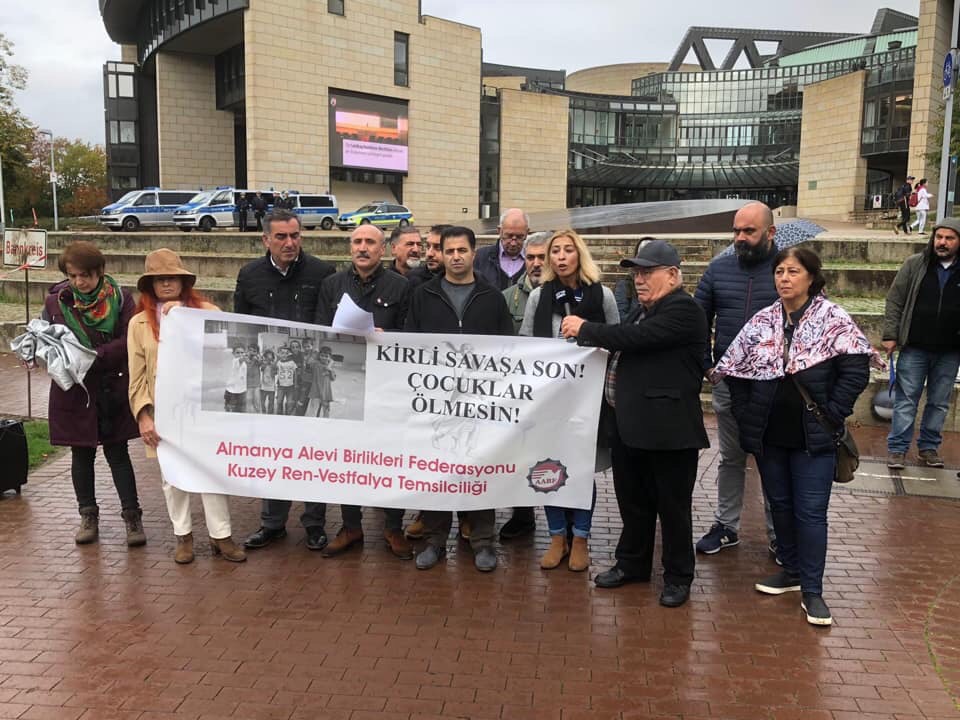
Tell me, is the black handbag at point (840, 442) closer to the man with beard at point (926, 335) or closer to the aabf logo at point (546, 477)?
the aabf logo at point (546, 477)

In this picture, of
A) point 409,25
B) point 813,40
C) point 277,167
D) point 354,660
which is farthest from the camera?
point 813,40

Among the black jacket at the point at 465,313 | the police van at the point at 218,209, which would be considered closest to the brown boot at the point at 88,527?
the black jacket at the point at 465,313

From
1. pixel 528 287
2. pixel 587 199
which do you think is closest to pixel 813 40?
pixel 587 199

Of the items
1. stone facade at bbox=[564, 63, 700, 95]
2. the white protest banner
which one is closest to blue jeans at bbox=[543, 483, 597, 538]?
the white protest banner

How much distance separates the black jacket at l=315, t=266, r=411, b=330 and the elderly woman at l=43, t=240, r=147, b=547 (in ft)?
4.64

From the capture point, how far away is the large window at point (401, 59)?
5050 centimetres

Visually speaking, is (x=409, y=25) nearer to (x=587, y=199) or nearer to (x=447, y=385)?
(x=587, y=199)

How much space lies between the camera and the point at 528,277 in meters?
5.74

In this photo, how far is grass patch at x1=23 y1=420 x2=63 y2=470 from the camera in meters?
7.77

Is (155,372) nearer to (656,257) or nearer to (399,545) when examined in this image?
(399,545)

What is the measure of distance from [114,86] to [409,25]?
23915 mm

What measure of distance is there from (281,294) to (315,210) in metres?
32.2

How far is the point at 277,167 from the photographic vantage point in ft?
148

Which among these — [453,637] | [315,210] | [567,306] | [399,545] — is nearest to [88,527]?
[399,545]
